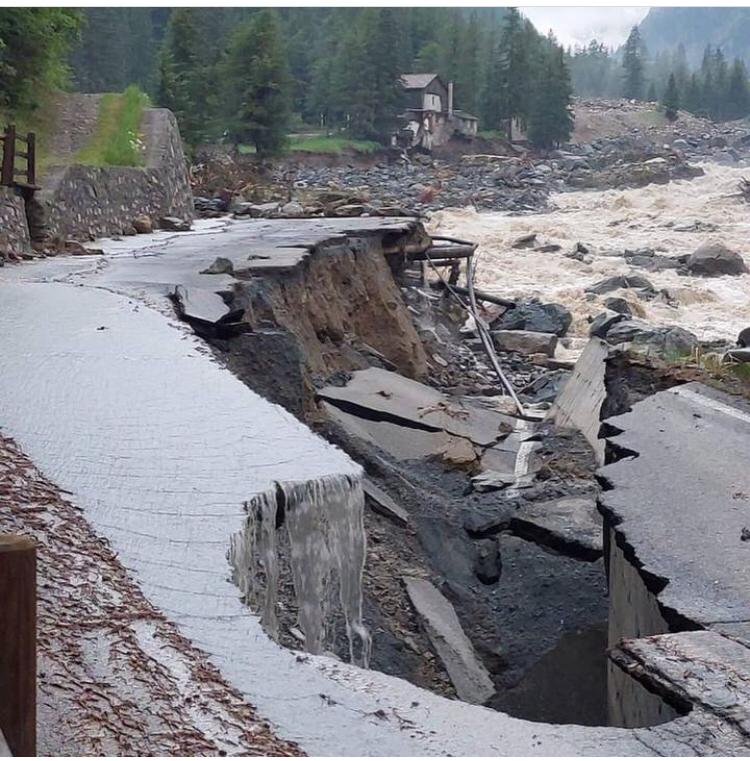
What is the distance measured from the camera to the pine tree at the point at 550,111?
65.8 m

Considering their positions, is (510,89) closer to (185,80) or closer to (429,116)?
(429,116)

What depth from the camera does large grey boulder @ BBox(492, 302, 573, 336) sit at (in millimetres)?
17422

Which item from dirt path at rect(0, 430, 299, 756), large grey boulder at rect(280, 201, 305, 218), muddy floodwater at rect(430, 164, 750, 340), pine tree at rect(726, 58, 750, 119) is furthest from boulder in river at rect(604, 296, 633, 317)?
pine tree at rect(726, 58, 750, 119)

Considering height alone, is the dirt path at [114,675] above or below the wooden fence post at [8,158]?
below

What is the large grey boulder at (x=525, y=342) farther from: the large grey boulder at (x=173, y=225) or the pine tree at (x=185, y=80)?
the pine tree at (x=185, y=80)

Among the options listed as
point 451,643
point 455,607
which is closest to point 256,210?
point 455,607

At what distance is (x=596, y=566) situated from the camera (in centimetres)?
665

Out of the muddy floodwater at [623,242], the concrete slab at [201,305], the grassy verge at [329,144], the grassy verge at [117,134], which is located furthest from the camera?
the grassy verge at [329,144]

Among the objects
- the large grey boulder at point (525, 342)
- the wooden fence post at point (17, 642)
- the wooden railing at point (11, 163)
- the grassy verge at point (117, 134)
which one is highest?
the grassy verge at point (117, 134)

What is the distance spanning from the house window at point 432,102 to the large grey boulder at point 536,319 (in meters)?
46.2

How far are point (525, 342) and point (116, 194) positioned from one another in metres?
6.99

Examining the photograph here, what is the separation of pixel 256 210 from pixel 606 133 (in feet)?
198

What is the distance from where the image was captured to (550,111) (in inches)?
2603

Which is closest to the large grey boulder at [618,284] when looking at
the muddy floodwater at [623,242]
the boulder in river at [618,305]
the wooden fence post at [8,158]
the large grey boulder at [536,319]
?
the muddy floodwater at [623,242]
